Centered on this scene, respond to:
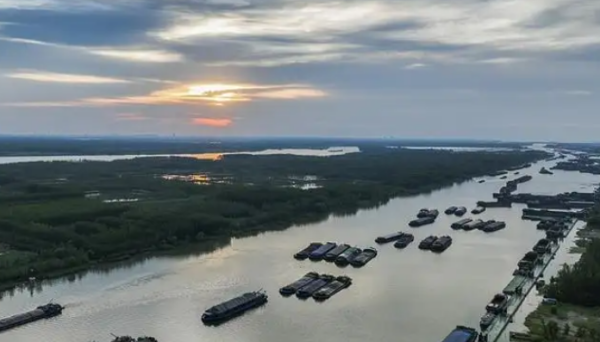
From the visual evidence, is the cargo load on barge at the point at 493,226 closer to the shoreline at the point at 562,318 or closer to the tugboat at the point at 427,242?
the tugboat at the point at 427,242

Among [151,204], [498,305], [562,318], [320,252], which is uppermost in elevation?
[151,204]

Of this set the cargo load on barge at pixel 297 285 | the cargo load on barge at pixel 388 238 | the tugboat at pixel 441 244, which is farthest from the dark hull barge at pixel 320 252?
the tugboat at pixel 441 244

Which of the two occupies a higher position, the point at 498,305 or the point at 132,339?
the point at 132,339

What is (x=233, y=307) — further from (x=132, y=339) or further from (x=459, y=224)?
(x=459, y=224)

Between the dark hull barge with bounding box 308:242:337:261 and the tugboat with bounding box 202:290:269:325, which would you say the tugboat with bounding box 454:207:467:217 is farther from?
the tugboat with bounding box 202:290:269:325

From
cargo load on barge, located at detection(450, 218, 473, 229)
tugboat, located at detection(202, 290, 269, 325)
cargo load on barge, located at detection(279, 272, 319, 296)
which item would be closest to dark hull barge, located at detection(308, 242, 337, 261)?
cargo load on barge, located at detection(279, 272, 319, 296)

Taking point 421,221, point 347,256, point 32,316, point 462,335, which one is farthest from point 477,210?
point 32,316
